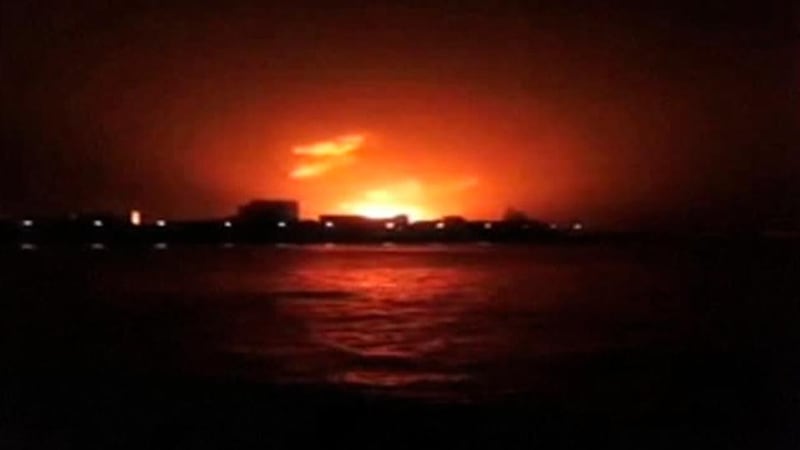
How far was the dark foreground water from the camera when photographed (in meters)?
17.0

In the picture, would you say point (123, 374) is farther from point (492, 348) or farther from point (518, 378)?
point (492, 348)

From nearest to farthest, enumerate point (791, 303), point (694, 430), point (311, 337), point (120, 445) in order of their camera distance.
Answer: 1. point (120, 445)
2. point (694, 430)
3. point (311, 337)
4. point (791, 303)

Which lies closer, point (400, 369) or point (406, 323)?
point (400, 369)

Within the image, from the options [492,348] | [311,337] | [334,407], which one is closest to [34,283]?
[311,337]

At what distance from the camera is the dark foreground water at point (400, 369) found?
1700cm

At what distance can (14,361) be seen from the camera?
1020 inches

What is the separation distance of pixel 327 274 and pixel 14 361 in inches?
2112

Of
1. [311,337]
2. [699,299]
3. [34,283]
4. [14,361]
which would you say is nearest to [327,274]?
[34,283]

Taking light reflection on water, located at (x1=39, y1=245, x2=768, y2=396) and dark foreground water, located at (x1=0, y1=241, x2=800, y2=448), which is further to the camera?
light reflection on water, located at (x1=39, y1=245, x2=768, y2=396)

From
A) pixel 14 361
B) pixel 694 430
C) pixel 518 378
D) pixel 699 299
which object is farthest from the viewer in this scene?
pixel 699 299

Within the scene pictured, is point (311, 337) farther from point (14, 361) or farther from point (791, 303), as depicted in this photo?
point (791, 303)

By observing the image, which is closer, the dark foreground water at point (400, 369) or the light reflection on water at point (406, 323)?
the dark foreground water at point (400, 369)

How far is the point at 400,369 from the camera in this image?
25.0 m

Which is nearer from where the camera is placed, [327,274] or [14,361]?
[14,361]
